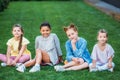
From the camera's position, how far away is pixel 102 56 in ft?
20.5

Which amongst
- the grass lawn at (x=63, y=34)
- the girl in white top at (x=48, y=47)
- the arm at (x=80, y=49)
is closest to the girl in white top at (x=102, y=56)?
the grass lawn at (x=63, y=34)

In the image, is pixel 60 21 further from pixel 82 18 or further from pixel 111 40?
pixel 111 40

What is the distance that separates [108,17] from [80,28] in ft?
9.54

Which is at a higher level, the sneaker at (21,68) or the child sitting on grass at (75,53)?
the child sitting on grass at (75,53)

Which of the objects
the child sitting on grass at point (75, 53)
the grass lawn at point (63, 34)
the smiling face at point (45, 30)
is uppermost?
the smiling face at point (45, 30)

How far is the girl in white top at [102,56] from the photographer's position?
6172 millimetres

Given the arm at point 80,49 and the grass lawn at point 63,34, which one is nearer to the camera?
the grass lawn at point 63,34

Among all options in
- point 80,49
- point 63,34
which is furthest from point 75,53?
point 63,34

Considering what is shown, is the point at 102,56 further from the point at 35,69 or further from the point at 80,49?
the point at 35,69

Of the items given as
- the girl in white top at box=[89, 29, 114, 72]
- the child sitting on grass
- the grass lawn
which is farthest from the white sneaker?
the girl in white top at box=[89, 29, 114, 72]

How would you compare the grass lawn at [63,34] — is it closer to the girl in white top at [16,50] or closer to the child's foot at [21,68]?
the child's foot at [21,68]

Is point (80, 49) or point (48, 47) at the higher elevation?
point (80, 49)

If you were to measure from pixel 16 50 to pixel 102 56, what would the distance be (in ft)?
4.85

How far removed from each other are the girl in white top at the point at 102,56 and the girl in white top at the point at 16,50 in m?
1.17
